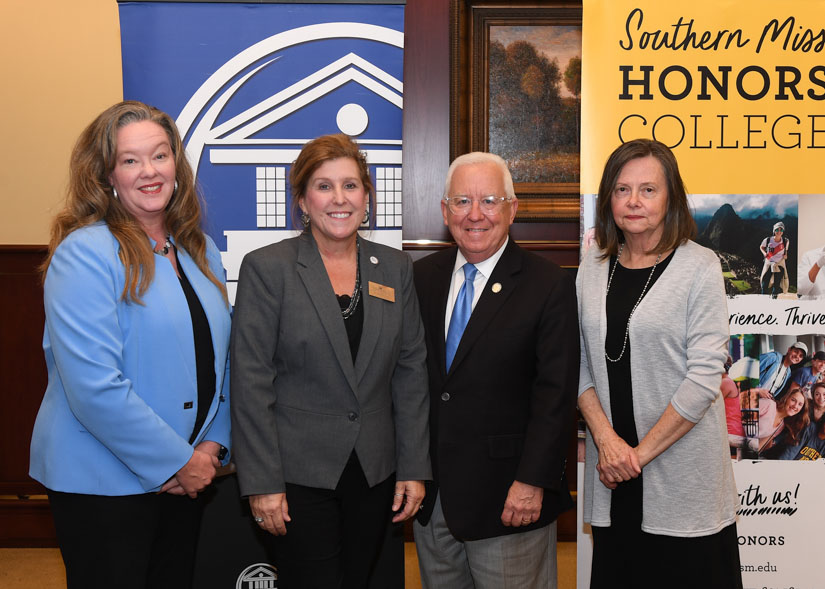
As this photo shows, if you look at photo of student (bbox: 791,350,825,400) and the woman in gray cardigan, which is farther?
photo of student (bbox: 791,350,825,400)

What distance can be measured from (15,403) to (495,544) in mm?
3240

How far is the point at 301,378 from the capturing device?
194 cm

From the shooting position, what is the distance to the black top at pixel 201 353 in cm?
197

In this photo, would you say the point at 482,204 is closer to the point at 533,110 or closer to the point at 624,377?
the point at 624,377

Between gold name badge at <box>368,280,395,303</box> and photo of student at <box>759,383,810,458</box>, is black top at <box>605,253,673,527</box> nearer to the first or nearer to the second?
gold name badge at <box>368,280,395,303</box>

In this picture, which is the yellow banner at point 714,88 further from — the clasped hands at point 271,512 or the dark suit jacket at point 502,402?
the clasped hands at point 271,512

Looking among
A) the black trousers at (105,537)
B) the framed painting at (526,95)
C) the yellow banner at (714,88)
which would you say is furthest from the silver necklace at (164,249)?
the framed painting at (526,95)

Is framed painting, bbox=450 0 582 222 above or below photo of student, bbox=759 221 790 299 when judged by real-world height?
above

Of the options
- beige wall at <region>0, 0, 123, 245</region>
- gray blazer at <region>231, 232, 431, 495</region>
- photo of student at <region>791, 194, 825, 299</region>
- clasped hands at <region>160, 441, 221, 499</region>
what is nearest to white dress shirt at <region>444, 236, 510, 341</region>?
gray blazer at <region>231, 232, 431, 495</region>

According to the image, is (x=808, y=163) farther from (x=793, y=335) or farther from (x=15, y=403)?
(x=15, y=403)

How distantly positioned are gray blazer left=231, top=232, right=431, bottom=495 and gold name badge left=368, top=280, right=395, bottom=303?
0.04ft

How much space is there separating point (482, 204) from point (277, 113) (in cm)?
113

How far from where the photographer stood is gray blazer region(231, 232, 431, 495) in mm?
1890

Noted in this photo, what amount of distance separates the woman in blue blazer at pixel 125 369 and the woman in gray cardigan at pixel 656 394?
1217mm
